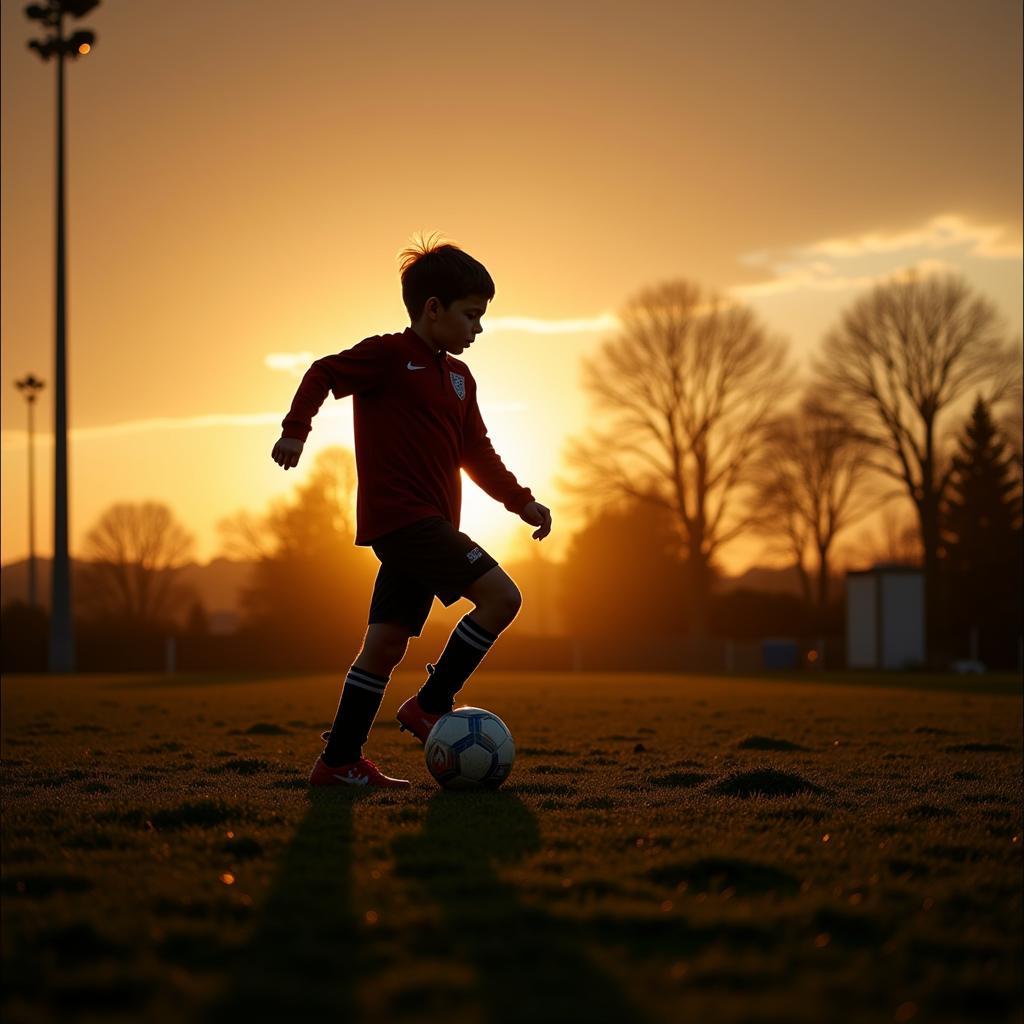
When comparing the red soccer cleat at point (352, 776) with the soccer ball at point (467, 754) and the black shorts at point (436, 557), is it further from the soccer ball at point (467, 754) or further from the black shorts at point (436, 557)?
the black shorts at point (436, 557)

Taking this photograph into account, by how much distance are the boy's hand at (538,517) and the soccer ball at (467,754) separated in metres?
0.84

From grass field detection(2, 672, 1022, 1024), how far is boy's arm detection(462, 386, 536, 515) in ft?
4.17

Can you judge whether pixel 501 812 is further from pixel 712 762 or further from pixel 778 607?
pixel 778 607

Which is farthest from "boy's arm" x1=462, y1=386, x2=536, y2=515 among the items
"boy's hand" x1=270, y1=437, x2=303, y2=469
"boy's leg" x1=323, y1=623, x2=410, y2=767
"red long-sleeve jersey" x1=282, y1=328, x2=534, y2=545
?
"boy's hand" x1=270, y1=437, x2=303, y2=469

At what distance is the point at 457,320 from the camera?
525 cm

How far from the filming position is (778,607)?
50688mm

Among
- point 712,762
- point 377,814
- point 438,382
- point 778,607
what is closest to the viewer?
point 377,814

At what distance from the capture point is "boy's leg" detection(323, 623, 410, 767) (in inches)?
204

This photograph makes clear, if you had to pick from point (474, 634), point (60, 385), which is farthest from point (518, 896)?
point (60, 385)

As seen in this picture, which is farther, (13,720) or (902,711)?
(902,711)

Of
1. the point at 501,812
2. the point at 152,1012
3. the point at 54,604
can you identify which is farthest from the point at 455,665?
the point at 54,604

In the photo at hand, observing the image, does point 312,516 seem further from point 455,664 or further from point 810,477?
point 455,664

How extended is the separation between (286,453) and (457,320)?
3.23 ft

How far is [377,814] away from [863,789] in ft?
7.34
